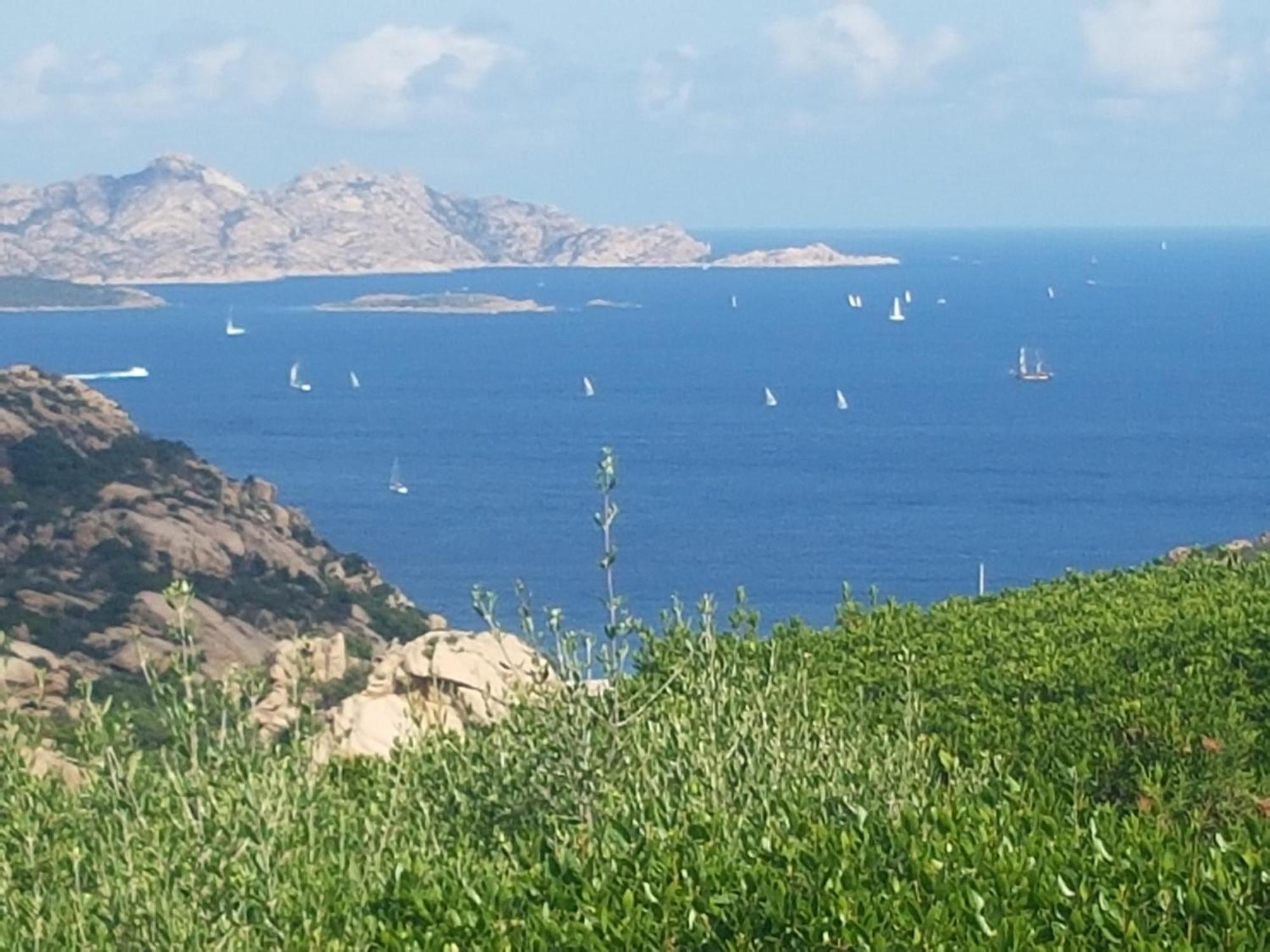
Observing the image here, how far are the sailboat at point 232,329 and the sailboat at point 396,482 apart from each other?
200ft

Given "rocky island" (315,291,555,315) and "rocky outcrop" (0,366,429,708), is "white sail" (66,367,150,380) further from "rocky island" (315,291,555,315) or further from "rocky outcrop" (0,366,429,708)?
"rocky outcrop" (0,366,429,708)

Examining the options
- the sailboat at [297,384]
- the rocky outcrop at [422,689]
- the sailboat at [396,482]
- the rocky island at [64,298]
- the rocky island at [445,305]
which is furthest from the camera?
the rocky island at [64,298]

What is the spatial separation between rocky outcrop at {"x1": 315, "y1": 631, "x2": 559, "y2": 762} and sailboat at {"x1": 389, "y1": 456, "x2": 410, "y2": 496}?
197 ft

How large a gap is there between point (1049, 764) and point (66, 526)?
2904cm

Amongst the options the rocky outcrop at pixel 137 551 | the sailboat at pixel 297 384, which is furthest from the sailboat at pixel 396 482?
the rocky outcrop at pixel 137 551

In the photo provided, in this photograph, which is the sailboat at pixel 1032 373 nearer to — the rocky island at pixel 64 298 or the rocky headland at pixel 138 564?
the rocky headland at pixel 138 564

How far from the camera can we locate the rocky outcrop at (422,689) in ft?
31.9

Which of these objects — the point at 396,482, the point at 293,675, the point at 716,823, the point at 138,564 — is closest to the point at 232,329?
the point at 396,482

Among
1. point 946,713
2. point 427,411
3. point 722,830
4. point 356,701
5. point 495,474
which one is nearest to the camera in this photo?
point 722,830

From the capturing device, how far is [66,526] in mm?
34281

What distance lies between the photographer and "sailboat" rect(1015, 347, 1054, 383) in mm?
101125

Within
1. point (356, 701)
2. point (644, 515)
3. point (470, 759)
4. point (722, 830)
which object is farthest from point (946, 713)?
point (644, 515)

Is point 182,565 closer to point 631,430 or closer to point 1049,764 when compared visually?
point 1049,764

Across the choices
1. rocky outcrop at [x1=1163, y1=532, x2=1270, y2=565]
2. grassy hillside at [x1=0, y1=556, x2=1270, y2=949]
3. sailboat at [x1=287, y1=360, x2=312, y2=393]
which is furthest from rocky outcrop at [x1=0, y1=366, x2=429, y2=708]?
sailboat at [x1=287, y1=360, x2=312, y2=393]
